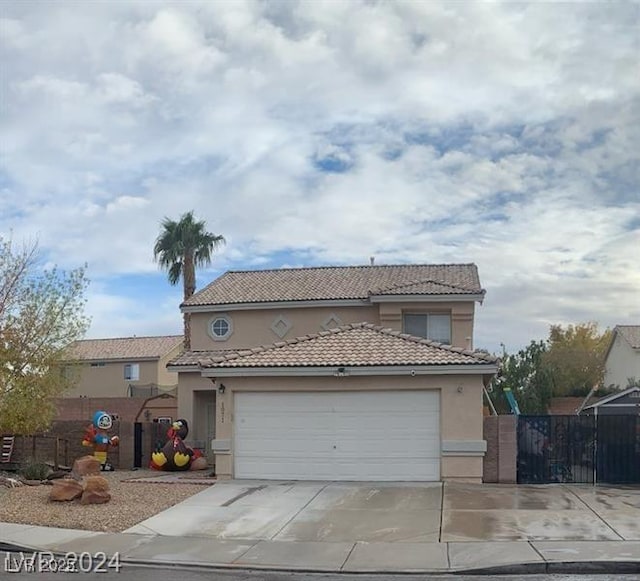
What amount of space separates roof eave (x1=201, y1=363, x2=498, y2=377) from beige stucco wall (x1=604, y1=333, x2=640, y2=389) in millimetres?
30111

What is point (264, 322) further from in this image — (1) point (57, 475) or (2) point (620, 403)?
(2) point (620, 403)

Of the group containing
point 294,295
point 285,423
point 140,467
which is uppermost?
point 294,295

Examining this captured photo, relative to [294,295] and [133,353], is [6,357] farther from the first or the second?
[133,353]

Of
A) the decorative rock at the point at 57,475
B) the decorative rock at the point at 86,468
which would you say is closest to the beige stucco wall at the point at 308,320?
the decorative rock at the point at 57,475

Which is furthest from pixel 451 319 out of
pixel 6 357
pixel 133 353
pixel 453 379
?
pixel 133 353

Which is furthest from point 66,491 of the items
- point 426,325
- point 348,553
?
point 426,325

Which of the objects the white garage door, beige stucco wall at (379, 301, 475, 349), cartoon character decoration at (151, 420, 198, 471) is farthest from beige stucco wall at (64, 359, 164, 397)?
the white garage door

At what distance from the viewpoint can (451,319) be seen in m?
28.6

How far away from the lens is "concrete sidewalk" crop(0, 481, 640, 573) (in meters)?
11.5

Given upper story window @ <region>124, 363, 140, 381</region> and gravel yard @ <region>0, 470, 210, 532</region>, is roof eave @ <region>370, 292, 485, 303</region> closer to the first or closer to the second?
gravel yard @ <region>0, 470, 210, 532</region>

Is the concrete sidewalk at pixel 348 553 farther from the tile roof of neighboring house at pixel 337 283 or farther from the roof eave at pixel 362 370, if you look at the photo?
the tile roof of neighboring house at pixel 337 283

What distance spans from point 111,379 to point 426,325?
31.0 meters

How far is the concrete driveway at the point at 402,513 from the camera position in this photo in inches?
529

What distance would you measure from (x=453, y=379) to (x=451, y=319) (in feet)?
28.0
